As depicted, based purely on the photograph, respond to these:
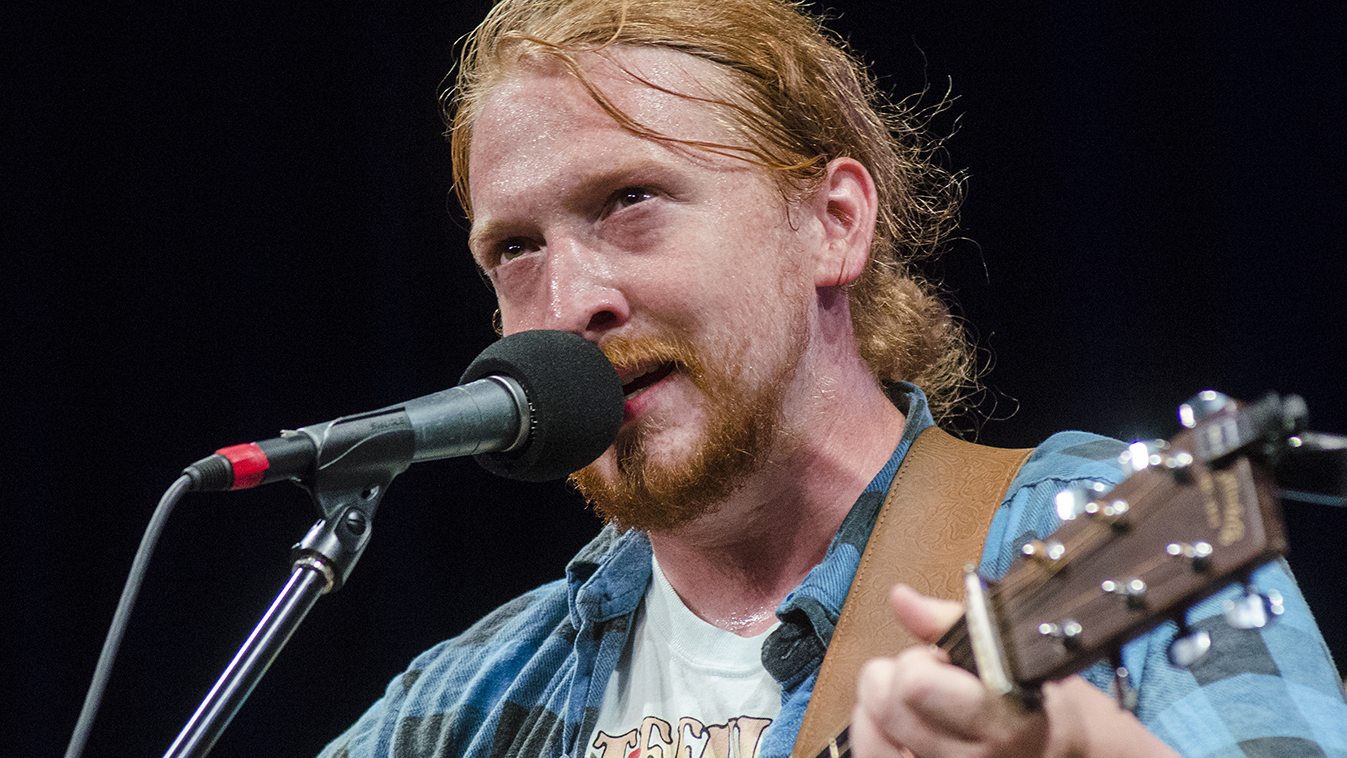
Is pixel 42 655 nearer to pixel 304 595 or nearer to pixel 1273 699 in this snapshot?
pixel 304 595

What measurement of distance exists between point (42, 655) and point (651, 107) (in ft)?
7.55

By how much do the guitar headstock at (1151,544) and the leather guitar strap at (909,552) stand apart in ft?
1.98

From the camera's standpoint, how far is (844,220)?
1856 millimetres

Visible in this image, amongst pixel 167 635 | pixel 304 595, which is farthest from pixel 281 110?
pixel 304 595

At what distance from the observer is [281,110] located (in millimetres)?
3059

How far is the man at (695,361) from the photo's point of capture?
5.31 feet

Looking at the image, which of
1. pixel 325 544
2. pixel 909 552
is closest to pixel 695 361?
pixel 909 552

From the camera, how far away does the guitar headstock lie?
2.23 ft

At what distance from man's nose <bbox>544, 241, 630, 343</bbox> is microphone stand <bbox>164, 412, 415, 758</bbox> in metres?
0.51

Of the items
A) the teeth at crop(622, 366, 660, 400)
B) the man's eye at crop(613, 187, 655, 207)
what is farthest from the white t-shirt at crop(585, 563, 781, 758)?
the man's eye at crop(613, 187, 655, 207)

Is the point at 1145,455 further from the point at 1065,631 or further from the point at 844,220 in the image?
the point at 844,220

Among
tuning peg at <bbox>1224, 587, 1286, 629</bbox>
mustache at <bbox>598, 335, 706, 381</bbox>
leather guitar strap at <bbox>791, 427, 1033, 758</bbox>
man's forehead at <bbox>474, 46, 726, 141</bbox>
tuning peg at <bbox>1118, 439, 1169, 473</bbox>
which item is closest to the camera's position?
tuning peg at <bbox>1224, 587, 1286, 629</bbox>

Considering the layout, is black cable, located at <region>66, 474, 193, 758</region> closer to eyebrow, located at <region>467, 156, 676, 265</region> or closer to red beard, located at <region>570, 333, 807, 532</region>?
red beard, located at <region>570, 333, 807, 532</region>

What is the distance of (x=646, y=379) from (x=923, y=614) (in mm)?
813
